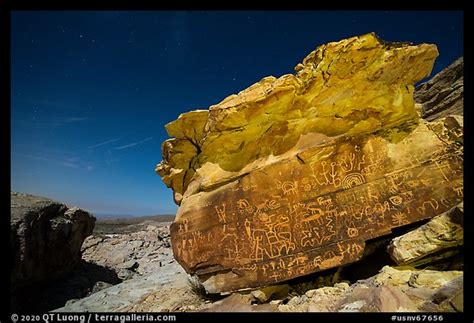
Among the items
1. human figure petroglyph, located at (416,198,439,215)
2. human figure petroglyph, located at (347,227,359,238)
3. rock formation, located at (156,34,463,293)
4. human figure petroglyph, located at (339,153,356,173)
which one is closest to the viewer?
human figure petroglyph, located at (416,198,439,215)

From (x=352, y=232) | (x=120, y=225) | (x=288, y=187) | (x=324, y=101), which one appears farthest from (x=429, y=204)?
(x=120, y=225)

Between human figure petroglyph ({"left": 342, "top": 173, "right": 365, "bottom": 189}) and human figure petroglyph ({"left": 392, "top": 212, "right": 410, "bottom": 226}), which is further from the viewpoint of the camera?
human figure petroglyph ({"left": 342, "top": 173, "right": 365, "bottom": 189})

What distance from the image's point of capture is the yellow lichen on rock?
7.49 m

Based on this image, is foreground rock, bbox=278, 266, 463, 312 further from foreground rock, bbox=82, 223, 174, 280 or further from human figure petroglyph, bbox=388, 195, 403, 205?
foreground rock, bbox=82, 223, 174, 280

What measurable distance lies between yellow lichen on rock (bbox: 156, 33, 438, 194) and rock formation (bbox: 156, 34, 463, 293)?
0.03 metres

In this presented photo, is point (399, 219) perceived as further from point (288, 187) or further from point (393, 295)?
point (288, 187)

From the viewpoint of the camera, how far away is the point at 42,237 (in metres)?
15.8

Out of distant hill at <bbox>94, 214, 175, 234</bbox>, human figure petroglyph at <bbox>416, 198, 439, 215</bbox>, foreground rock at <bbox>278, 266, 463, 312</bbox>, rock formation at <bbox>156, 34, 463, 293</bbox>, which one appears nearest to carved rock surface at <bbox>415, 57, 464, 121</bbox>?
rock formation at <bbox>156, 34, 463, 293</bbox>

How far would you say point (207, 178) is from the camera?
29.4 feet

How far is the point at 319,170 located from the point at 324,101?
6.80 feet
